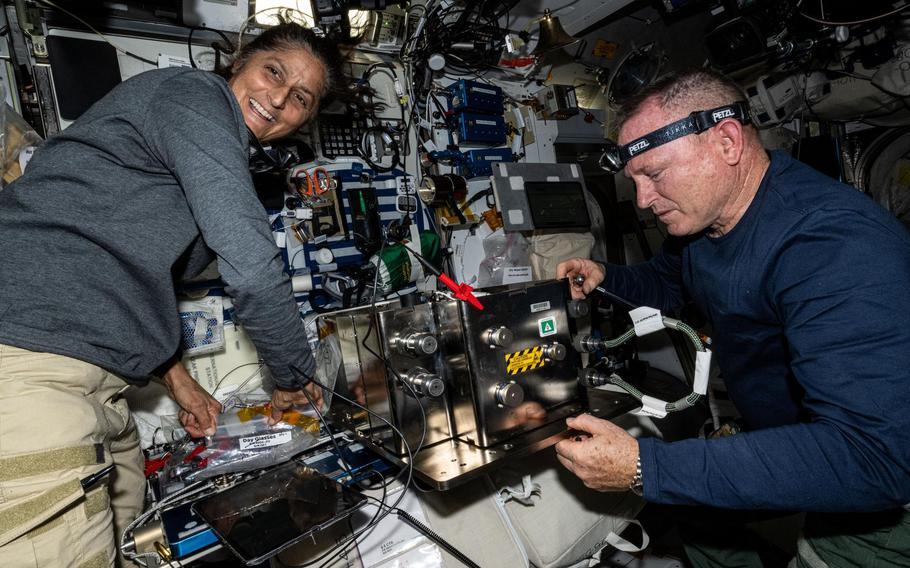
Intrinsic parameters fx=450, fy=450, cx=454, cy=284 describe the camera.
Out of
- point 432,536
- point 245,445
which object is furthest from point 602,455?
point 245,445

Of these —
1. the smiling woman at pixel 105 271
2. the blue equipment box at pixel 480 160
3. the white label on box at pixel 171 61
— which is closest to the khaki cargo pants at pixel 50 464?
the smiling woman at pixel 105 271

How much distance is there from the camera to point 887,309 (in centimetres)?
95

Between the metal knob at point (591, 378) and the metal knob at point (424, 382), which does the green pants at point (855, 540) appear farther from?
the metal knob at point (424, 382)

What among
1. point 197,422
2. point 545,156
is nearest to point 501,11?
Result: point 545,156

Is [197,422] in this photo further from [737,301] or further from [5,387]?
[737,301]

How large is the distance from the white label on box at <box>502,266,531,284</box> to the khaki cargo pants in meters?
1.83

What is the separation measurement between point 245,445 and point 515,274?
1.57 meters

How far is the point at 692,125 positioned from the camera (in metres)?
1.28

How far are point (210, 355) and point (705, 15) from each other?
4027mm

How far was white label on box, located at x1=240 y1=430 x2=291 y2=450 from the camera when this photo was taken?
1.57 m

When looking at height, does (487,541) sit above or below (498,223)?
below

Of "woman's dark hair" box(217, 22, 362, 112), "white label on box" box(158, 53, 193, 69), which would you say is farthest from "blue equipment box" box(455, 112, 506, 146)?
"white label on box" box(158, 53, 193, 69)

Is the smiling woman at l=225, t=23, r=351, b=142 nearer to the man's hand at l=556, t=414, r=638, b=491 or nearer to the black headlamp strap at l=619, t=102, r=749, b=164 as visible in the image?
the black headlamp strap at l=619, t=102, r=749, b=164

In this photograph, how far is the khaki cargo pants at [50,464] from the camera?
93 cm
